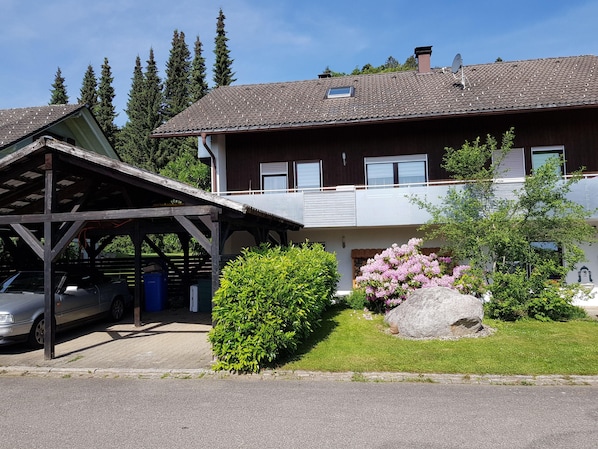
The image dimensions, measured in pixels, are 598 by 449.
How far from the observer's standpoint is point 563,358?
23.3ft

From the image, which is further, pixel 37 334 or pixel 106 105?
pixel 106 105

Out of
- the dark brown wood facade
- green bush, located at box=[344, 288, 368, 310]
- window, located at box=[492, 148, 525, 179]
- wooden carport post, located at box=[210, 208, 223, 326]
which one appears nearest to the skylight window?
the dark brown wood facade

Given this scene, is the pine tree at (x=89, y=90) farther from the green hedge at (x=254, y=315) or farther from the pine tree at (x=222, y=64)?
the green hedge at (x=254, y=315)

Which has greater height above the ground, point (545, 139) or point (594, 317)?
point (545, 139)

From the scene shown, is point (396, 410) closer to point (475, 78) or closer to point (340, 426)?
point (340, 426)

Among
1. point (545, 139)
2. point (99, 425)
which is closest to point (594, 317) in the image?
point (545, 139)

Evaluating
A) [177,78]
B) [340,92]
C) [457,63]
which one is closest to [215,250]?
[340,92]

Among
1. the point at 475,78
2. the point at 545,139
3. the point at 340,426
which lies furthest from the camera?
the point at 475,78

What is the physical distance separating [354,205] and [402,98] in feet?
16.5

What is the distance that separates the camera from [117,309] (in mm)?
11953

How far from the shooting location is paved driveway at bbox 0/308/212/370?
7.47 meters

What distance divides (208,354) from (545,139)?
12.3 meters

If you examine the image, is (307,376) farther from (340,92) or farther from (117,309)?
(340,92)

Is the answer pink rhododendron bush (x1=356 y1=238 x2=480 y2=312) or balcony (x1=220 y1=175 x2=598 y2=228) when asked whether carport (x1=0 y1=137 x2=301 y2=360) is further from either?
pink rhododendron bush (x1=356 y1=238 x2=480 y2=312)
